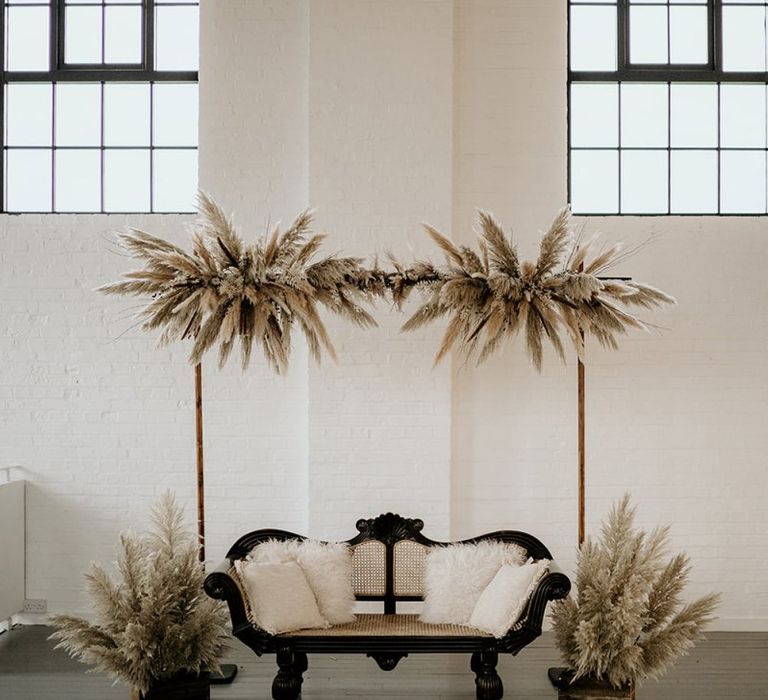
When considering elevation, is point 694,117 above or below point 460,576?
above

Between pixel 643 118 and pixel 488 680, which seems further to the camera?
pixel 643 118

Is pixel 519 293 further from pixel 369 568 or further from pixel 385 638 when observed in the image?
pixel 385 638

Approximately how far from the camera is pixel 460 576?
4.39 meters

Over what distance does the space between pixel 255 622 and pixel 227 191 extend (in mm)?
2842

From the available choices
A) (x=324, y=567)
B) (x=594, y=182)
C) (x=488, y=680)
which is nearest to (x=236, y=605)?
(x=324, y=567)

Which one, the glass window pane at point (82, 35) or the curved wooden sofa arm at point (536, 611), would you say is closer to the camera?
the curved wooden sofa arm at point (536, 611)

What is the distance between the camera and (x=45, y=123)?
19.4ft

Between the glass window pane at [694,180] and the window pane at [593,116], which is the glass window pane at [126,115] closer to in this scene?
Result: the window pane at [593,116]

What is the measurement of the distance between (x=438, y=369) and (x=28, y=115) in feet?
11.1

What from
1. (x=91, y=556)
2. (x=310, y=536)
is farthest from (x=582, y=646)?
(x=91, y=556)

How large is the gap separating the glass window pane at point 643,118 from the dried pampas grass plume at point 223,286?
2.60 meters

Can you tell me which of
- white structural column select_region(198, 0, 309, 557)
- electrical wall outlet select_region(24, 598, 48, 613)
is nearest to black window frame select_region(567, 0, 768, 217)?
white structural column select_region(198, 0, 309, 557)

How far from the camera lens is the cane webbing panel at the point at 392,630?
4.12 metres

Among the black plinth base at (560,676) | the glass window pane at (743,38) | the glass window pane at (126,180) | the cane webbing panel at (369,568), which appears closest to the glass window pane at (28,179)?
the glass window pane at (126,180)
